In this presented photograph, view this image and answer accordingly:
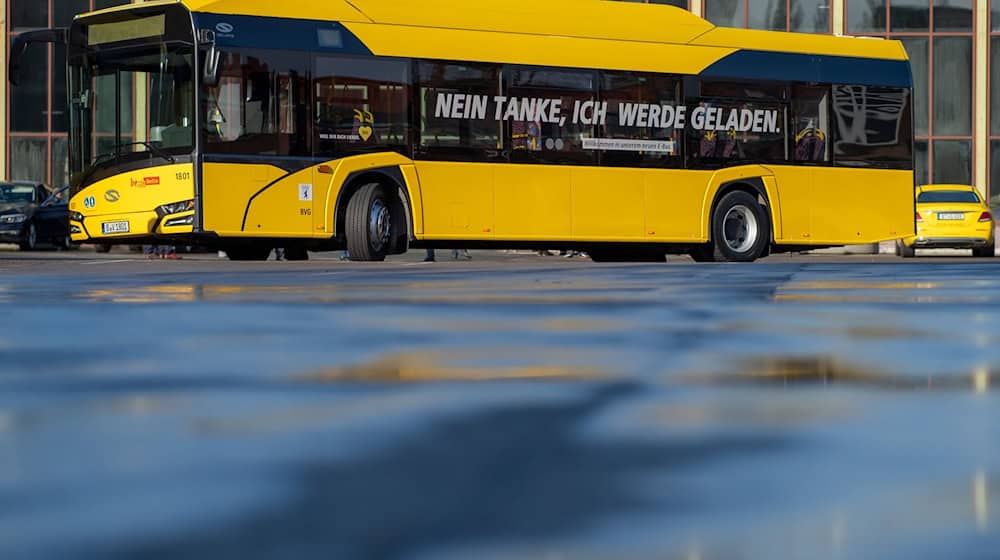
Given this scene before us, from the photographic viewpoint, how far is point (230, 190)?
73.3ft

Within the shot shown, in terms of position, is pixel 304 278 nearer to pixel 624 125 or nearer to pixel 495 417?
pixel 624 125

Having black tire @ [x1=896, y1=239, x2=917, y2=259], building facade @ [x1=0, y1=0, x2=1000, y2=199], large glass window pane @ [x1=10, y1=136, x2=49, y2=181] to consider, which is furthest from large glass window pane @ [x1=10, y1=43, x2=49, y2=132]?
black tire @ [x1=896, y1=239, x2=917, y2=259]

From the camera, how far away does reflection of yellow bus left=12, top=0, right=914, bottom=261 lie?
73.6 feet

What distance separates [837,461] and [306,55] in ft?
59.9

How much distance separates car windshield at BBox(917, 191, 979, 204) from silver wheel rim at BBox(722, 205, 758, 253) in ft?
33.4

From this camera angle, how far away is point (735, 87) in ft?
84.9

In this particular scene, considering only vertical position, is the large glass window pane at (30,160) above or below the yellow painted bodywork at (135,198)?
above

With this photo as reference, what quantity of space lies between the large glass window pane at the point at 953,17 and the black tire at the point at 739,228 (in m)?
29.4

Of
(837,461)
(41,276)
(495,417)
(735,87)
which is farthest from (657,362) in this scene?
(735,87)

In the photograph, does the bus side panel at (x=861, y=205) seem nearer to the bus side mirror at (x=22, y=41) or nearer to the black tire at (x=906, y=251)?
the black tire at (x=906, y=251)

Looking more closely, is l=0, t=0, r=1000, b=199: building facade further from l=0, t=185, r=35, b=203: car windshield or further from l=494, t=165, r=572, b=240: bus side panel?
l=494, t=165, r=572, b=240: bus side panel

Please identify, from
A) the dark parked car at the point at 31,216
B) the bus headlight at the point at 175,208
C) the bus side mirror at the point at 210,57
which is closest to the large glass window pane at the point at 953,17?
the dark parked car at the point at 31,216

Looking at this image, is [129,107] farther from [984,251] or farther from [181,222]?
[984,251]

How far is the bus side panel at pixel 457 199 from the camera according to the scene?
76.8 ft
